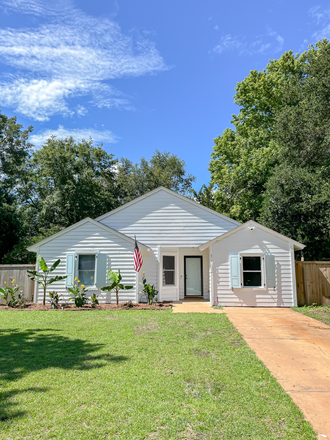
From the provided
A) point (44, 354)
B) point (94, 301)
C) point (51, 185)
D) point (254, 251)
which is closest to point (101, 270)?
point (94, 301)

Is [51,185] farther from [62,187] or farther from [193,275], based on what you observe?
[193,275]

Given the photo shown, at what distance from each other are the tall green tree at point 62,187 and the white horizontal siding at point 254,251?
53.9ft

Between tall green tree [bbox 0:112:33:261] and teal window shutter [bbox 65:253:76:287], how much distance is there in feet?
38.5

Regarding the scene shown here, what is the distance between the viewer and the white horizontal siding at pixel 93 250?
504 inches

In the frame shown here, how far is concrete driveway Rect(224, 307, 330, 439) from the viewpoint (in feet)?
12.5

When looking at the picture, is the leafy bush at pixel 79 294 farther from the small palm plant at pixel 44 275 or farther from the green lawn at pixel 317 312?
the green lawn at pixel 317 312

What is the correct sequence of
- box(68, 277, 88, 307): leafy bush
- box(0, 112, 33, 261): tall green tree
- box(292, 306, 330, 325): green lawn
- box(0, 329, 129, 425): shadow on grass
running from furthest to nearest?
box(0, 112, 33, 261): tall green tree
box(68, 277, 88, 307): leafy bush
box(292, 306, 330, 325): green lawn
box(0, 329, 129, 425): shadow on grass

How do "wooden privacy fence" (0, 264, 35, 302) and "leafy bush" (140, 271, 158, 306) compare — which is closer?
"leafy bush" (140, 271, 158, 306)

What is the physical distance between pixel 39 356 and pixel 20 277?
8.55 m

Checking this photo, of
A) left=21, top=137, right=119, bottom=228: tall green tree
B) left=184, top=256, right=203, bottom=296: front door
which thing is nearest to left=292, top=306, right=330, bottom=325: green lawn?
left=184, top=256, right=203, bottom=296: front door

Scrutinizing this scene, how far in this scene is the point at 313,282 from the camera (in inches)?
469

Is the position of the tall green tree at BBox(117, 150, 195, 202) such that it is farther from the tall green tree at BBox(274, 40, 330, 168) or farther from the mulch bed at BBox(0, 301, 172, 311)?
the mulch bed at BBox(0, 301, 172, 311)

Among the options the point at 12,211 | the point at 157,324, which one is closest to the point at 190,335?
the point at 157,324

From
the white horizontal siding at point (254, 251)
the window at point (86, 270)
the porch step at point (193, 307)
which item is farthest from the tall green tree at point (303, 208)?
the window at point (86, 270)
